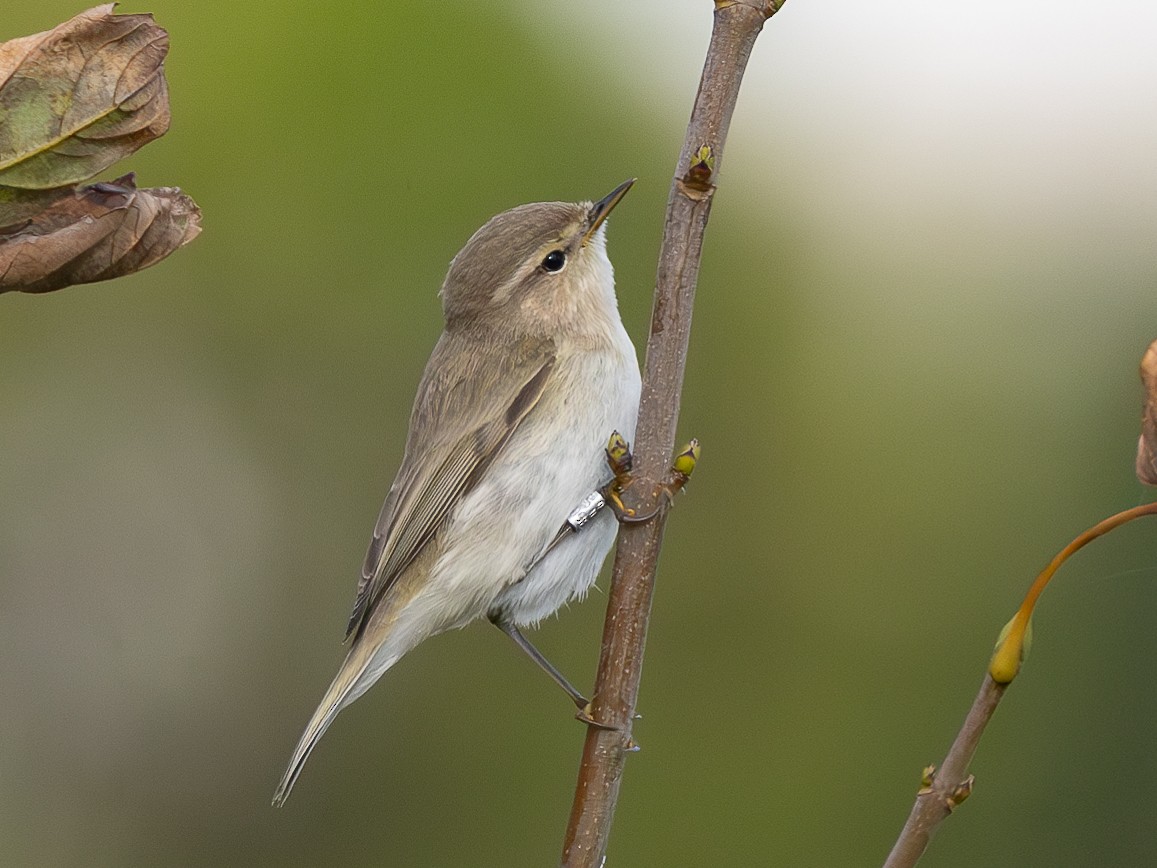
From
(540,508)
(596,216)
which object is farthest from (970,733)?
(596,216)

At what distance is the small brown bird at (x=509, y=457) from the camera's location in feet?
10.2

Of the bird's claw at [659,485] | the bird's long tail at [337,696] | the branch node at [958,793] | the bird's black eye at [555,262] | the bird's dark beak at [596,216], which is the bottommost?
the bird's long tail at [337,696]

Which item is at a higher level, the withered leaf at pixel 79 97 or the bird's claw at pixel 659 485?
the withered leaf at pixel 79 97

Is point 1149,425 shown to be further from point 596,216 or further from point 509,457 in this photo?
point 596,216

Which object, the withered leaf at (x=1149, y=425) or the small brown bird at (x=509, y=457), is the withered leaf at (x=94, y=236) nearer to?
the withered leaf at (x=1149, y=425)

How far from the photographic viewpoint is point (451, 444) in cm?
330

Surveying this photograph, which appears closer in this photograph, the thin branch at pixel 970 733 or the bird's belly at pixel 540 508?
the thin branch at pixel 970 733

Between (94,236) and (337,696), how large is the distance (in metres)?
1.99

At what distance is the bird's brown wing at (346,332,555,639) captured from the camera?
3244 mm

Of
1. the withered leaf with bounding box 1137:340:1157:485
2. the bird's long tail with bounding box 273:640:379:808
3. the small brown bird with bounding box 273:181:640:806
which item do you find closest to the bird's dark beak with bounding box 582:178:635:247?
the small brown bird with bounding box 273:181:640:806

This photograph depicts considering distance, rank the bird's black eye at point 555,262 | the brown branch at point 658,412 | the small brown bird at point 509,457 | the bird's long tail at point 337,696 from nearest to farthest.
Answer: the brown branch at point 658,412 < the bird's long tail at point 337,696 < the small brown bird at point 509,457 < the bird's black eye at point 555,262

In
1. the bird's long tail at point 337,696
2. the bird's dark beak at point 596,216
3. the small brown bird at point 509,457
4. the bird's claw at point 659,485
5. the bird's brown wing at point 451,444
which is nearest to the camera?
the bird's claw at point 659,485

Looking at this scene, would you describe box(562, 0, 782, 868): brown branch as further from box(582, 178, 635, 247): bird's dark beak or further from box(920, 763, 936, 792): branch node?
box(582, 178, 635, 247): bird's dark beak

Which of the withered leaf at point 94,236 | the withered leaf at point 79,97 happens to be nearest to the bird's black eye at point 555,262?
the withered leaf at point 94,236
